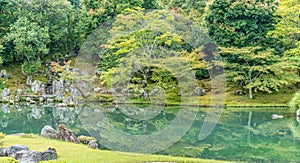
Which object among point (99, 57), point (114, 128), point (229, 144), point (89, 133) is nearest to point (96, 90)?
point (99, 57)

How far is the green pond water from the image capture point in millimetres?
10680

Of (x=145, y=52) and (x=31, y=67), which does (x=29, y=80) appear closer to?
(x=31, y=67)

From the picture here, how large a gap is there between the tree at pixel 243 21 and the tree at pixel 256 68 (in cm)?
92

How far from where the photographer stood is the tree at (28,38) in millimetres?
28078

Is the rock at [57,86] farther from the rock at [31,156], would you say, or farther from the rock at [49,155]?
the rock at [31,156]

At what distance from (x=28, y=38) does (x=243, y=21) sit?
17149 millimetres

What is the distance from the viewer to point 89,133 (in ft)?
43.7

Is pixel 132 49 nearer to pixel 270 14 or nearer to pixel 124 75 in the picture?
pixel 124 75

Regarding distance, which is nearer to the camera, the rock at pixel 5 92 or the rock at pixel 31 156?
the rock at pixel 31 156

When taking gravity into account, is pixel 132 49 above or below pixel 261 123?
above

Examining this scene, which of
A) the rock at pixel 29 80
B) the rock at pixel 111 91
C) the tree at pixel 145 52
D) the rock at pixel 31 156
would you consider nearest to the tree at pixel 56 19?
the rock at pixel 29 80

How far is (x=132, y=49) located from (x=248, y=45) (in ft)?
26.6

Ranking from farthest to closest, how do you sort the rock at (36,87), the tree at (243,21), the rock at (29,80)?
1. the rock at (29,80)
2. the rock at (36,87)
3. the tree at (243,21)

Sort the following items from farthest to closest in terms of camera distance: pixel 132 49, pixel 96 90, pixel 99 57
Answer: pixel 99 57 < pixel 96 90 < pixel 132 49
